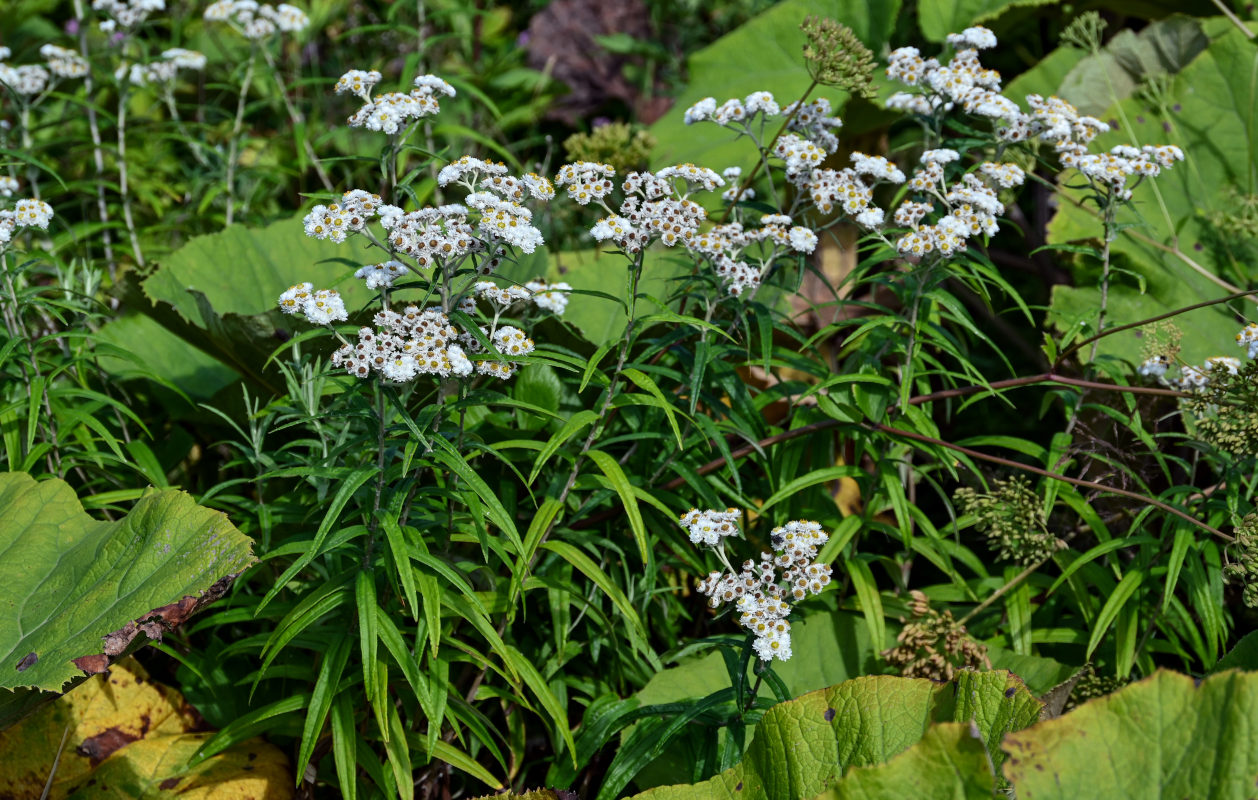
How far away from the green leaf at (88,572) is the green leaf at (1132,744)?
1406 millimetres

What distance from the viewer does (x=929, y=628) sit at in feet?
8.21

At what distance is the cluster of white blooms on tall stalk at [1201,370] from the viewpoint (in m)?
2.35

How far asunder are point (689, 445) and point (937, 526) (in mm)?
1243

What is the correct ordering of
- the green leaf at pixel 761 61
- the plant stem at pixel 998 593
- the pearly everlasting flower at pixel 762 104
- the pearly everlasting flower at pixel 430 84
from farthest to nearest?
the green leaf at pixel 761 61 < the plant stem at pixel 998 593 < the pearly everlasting flower at pixel 762 104 < the pearly everlasting flower at pixel 430 84

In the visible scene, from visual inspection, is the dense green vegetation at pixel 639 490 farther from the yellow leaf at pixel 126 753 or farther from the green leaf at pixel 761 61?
the green leaf at pixel 761 61

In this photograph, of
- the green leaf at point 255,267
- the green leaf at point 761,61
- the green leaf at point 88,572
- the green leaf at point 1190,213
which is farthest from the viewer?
the green leaf at point 761,61

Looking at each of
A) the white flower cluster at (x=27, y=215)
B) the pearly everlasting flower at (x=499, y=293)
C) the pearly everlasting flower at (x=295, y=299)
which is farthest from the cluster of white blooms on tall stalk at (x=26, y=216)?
the pearly everlasting flower at (x=499, y=293)

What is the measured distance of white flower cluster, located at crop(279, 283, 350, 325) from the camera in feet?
6.15

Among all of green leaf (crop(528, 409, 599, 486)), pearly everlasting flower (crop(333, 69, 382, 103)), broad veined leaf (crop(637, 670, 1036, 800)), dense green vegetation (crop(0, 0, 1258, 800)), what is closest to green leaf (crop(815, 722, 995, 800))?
dense green vegetation (crop(0, 0, 1258, 800))

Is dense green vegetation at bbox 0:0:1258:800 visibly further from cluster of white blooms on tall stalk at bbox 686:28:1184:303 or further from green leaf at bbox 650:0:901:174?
green leaf at bbox 650:0:901:174

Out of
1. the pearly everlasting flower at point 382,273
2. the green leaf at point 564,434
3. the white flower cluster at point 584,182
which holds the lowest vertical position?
the green leaf at point 564,434

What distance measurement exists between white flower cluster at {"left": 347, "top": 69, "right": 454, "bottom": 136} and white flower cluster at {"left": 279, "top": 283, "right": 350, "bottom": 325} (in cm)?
39

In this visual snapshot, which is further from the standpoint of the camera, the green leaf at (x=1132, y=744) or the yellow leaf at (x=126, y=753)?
the yellow leaf at (x=126, y=753)

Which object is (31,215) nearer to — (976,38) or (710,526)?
(710,526)
